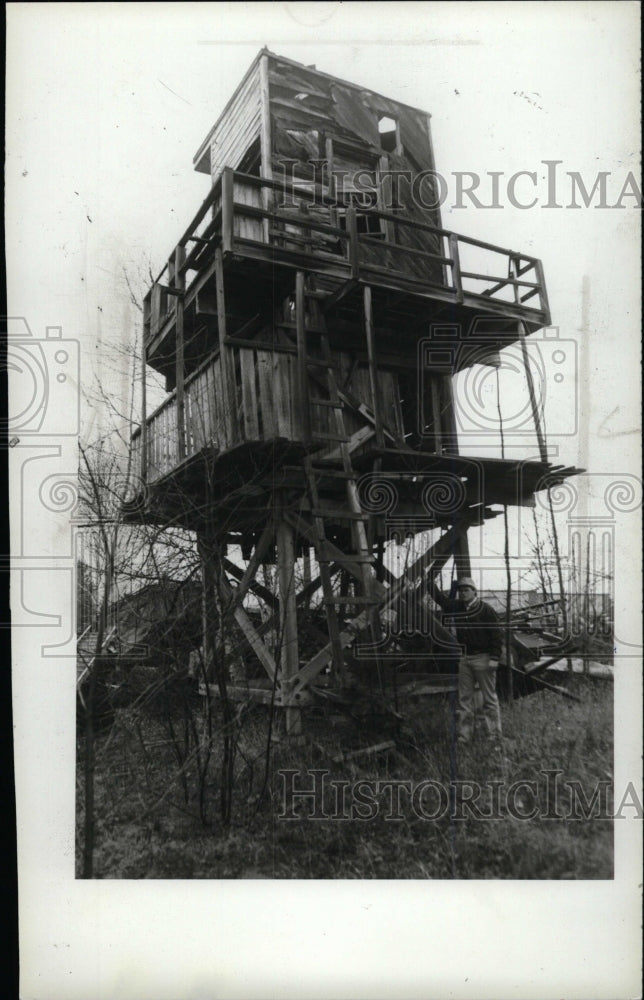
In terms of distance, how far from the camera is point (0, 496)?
541 centimetres

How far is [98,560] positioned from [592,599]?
492 centimetres

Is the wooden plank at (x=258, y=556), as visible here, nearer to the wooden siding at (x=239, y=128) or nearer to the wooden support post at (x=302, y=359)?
the wooden support post at (x=302, y=359)

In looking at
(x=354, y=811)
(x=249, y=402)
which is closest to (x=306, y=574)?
(x=249, y=402)

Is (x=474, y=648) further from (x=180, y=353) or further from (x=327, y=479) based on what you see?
(x=180, y=353)

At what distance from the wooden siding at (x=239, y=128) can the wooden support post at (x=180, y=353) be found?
217 centimetres

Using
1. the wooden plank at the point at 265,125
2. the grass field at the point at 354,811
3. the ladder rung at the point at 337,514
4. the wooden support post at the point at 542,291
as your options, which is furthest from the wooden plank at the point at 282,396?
the grass field at the point at 354,811

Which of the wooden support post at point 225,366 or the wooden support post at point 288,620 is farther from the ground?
the wooden support post at point 225,366

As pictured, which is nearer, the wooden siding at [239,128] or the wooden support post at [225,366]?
the wooden support post at [225,366]

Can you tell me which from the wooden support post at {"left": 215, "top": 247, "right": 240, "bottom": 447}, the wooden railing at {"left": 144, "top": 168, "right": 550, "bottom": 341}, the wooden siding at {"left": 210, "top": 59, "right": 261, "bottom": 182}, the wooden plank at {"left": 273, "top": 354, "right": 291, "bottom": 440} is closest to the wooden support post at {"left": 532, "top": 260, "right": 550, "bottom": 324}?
the wooden railing at {"left": 144, "top": 168, "right": 550, "bottom": 341}

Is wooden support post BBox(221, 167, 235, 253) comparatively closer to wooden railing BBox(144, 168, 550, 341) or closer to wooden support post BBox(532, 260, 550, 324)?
wooden railing BBox(144, 168, 550, 341)

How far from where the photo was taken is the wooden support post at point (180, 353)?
8.48m

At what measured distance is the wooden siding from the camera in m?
9.52

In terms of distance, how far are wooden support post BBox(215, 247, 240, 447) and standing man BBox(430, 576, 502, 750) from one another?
3305 mm

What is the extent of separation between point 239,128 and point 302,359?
460 centimetres
